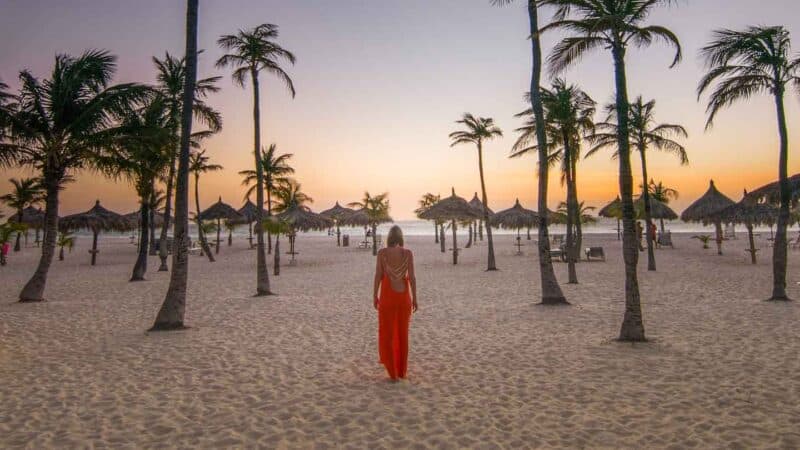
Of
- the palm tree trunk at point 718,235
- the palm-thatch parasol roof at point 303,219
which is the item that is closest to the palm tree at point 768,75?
the palm tree trunk at point 718,235

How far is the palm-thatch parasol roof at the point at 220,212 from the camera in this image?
3419 cm

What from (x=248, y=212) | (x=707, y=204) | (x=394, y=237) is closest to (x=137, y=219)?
(x=248, y=212)

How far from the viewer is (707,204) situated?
104 ft

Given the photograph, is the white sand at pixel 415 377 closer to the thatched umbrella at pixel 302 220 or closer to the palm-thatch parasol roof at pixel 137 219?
the thatched umbrella at pixel 302 220

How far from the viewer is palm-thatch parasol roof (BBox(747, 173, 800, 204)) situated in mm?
13039

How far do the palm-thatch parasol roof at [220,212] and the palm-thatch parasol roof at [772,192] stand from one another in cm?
3206

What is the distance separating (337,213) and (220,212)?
40.2ft

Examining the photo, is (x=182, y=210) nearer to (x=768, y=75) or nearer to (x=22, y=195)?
(x=768, y=75)

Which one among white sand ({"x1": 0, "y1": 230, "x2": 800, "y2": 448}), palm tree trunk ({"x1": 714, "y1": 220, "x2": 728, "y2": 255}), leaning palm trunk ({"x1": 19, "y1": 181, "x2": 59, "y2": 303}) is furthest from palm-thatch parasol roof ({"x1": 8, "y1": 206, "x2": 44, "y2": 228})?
palm tree trunk ({"x1": 714, "y1": 220, "x2": 728, "y2": 255})

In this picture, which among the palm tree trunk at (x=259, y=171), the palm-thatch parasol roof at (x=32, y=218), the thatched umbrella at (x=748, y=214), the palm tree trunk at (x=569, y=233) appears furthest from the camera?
the palm-thatch parasol roof at (x=32, y=218)

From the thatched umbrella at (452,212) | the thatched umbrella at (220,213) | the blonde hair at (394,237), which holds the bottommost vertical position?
the blonde hair at (394,237)

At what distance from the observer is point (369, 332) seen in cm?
871

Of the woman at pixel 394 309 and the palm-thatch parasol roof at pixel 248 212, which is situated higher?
the palm-thatch parasol roof at pixel 248 212

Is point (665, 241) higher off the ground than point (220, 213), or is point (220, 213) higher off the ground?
point (220, 213)
